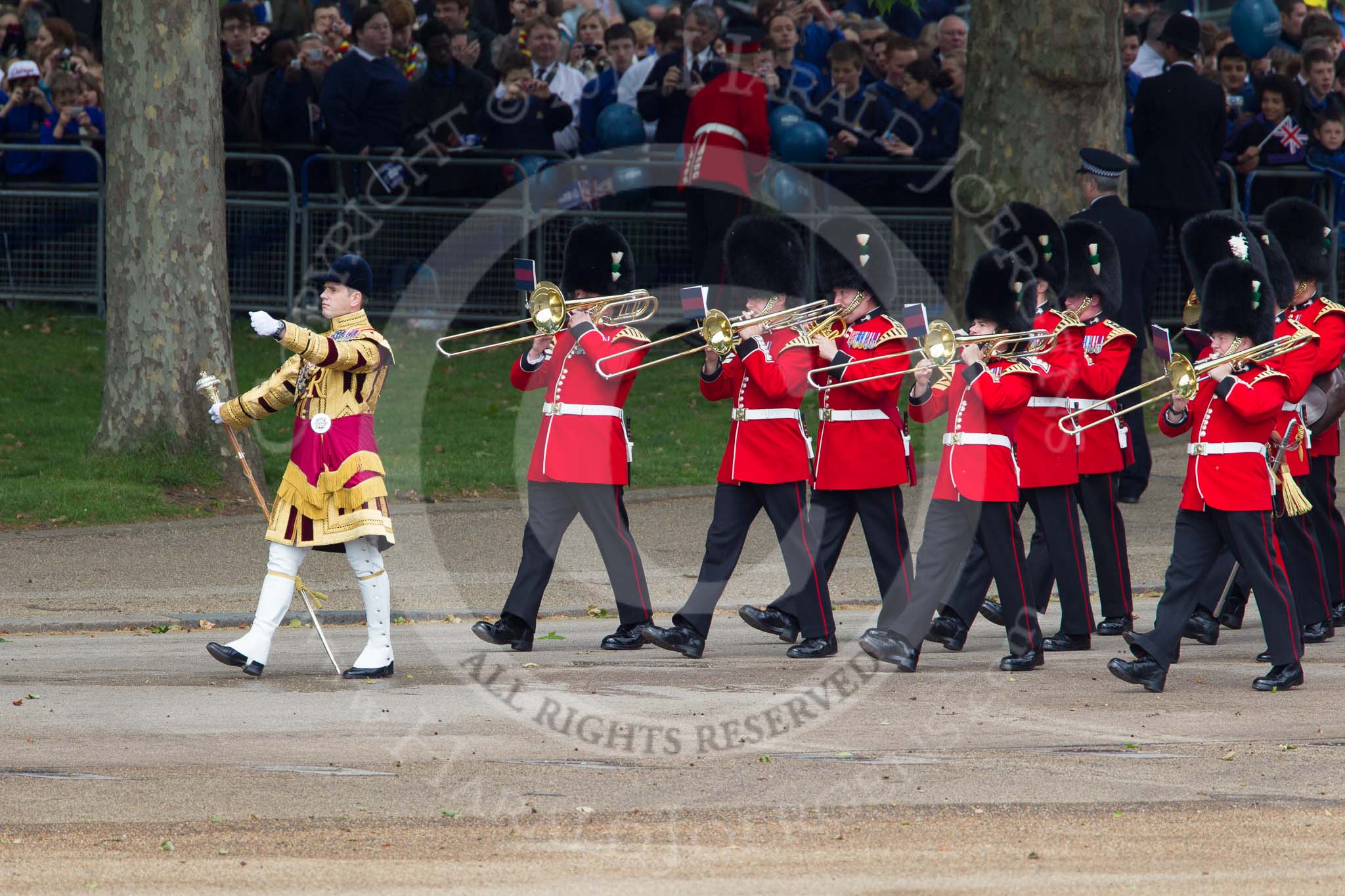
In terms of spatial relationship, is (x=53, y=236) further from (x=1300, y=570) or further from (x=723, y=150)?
(x=1300, y=570)

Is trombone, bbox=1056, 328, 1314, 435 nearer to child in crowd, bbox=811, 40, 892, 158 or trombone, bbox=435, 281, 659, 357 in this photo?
trombone, bbox=435, 281, 659, 357

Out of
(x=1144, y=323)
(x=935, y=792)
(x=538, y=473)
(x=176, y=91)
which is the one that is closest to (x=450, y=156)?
(x=176, y=91)

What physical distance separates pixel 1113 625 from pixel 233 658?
363 cm

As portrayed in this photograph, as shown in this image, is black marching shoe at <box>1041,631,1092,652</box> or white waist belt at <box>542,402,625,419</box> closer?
white waist belt at <box>542,402,625,419</box>

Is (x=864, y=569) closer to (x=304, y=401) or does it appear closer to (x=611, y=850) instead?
(x=304, y=401)

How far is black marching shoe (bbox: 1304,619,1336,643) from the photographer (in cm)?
789

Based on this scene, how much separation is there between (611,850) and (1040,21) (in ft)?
29.1

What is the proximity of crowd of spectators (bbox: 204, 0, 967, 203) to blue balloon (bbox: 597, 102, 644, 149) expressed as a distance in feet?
0.08

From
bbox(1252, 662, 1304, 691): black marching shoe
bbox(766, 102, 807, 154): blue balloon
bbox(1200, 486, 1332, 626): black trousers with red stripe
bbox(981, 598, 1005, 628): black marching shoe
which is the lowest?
bbox(981, 598, 1005, 628): black marching shoe

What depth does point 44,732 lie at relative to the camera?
6.10 meters

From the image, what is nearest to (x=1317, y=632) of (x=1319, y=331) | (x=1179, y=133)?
(x=1319, y=331)

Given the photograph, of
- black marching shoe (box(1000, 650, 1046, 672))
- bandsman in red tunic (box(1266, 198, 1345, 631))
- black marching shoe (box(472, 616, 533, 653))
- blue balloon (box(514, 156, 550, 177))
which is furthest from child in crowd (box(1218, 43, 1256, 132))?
black marching shoe (box(472, 616, 533, 653))

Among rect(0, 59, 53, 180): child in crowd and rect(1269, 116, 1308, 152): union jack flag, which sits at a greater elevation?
rect(1269, 116, 1308, 152): union jack flag

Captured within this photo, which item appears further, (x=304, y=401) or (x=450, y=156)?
(x=450, y=156)
